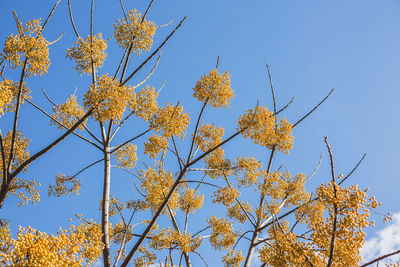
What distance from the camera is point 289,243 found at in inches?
183

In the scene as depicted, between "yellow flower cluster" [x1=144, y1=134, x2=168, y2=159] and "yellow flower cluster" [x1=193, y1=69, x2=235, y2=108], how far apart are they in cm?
185

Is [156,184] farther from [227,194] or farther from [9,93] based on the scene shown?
[9,93]

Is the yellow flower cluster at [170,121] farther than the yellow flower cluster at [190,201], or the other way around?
the yellow flower cluster at [190,201]

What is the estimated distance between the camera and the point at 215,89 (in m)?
6.67

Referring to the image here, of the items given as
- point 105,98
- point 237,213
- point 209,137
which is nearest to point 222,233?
point 237,213

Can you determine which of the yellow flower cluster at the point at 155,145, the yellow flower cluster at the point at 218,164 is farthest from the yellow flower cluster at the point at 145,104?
the yellow flower cluster at the point at 218,164

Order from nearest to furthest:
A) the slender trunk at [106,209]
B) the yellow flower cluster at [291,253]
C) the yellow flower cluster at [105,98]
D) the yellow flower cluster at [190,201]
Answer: the yellow flower cluster at [291,253], the yellow flower cluster at [105,98], the slender trunk at [106,209], the yellow flower cluster at [190,201]

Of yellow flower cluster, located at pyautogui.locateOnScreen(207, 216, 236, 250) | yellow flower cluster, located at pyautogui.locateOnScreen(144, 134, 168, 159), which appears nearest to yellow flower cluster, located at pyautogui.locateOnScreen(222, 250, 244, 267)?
yellow flower cluster, located at pyautogui.locateOnScreen(207, 216, 236, 250)

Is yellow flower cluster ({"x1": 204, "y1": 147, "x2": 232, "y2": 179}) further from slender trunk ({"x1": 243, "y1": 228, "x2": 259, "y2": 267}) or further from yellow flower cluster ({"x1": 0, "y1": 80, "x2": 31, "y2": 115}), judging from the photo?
yellow flower cluster ({"x1": 0, "y1": 80, "x2": 31, "y2": 115})

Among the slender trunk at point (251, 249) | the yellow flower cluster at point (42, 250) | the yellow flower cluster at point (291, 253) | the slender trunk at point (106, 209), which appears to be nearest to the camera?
the yellow flower cluster at point (42, 250)

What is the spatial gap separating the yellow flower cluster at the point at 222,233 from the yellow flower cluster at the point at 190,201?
1053 millimetres

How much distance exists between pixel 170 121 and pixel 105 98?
61.4 inches

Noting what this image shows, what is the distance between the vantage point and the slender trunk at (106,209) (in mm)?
6492

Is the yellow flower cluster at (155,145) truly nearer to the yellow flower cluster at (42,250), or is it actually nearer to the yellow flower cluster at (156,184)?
the yellow flower cluster at (156,184)
